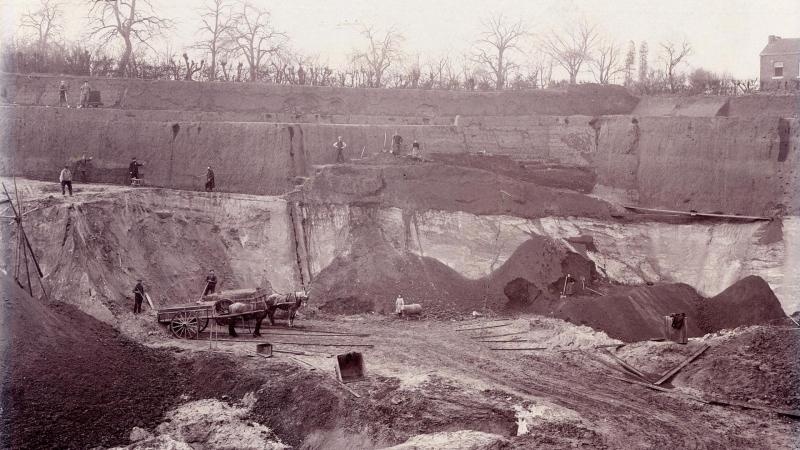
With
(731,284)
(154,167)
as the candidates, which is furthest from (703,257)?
(154,167)

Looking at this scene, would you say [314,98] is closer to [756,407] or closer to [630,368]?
[630,368]

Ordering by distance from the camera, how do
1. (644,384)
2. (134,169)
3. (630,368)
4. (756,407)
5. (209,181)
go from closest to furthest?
(756,407), (644,384), (630,368), (209,181), (134,169)

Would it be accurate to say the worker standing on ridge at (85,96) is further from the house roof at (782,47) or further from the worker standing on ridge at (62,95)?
the house roof at (782,47)

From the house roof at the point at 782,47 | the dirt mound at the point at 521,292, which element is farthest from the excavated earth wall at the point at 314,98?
the dirt mound at the point at 521,292

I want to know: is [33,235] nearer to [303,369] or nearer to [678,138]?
[303,369]

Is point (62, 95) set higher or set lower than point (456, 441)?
higher

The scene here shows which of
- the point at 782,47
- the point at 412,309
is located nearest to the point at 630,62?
the point at 782,47
